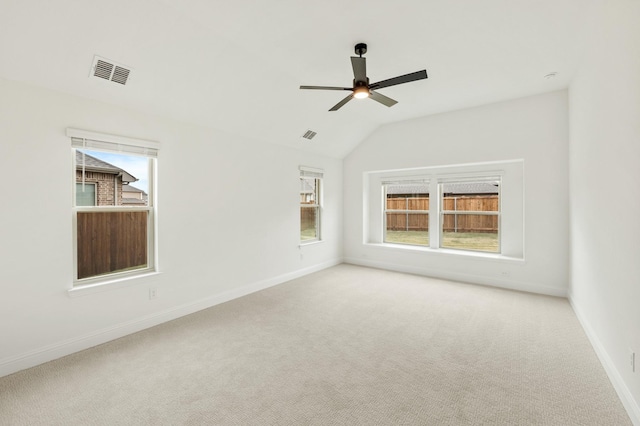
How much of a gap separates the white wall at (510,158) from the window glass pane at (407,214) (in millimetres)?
552

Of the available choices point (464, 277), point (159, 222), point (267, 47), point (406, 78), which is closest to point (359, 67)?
point (406, 78)

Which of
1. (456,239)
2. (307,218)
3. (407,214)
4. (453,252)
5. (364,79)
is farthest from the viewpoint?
(407,214)

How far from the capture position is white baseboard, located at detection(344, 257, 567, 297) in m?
4.38

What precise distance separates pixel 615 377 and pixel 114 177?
4.92m

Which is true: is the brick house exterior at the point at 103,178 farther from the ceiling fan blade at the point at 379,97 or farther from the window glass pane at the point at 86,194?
the ceiling fan blade at the point at 379,97

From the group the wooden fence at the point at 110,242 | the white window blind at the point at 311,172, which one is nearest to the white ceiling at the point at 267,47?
the wooden fence at the point at 110,242

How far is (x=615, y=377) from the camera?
7.20 ft

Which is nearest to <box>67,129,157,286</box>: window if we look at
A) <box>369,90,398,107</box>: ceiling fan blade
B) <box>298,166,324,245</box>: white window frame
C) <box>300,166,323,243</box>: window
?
<box>369,90,398,107</box>: ceiling fan blade

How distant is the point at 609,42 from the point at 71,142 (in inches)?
187

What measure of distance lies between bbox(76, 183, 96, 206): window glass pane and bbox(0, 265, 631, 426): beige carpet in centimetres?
147

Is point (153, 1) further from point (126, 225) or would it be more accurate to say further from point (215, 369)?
point (215, 369)

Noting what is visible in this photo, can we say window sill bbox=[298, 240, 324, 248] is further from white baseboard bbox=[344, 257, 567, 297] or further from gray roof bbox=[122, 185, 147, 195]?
gray roof bbox=[122, 185, 147, 195]

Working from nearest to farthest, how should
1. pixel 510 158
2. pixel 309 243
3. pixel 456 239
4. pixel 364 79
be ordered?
pixel 364 79 < pixel 510 158 < pixel 456 239 < pixel 309 243

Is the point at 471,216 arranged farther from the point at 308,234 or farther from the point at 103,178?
the point at 103,178
